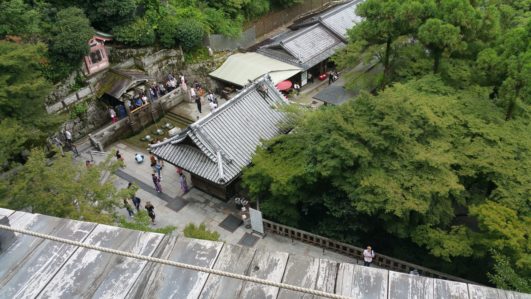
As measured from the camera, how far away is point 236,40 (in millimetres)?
38938

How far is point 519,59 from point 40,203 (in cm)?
2204

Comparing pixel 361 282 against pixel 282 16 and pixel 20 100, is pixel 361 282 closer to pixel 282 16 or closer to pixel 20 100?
pixel 20 100

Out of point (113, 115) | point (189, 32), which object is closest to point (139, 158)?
point (113, 115)

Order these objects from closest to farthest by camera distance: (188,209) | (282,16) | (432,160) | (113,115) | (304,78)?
(432,160) < (188,209) < (113,115) < (304,78) < (282,16)

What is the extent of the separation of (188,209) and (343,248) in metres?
9.00

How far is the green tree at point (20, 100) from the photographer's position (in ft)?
67.7

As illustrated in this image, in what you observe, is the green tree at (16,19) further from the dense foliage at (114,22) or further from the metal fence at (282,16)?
the metal fence at (282,16)

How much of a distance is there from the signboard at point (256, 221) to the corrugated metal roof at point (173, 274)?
15349mm

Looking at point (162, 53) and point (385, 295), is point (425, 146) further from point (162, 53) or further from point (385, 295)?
point (162, 53)

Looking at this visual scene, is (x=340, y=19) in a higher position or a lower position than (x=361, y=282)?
lower

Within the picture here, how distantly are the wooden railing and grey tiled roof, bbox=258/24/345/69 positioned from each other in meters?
17.5

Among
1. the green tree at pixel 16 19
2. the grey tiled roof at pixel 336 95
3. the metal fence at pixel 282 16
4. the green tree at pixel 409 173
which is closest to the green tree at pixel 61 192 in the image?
the green tree at pixel 409 173

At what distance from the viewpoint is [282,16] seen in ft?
150

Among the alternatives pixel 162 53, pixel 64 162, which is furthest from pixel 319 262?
pixel 162 53
